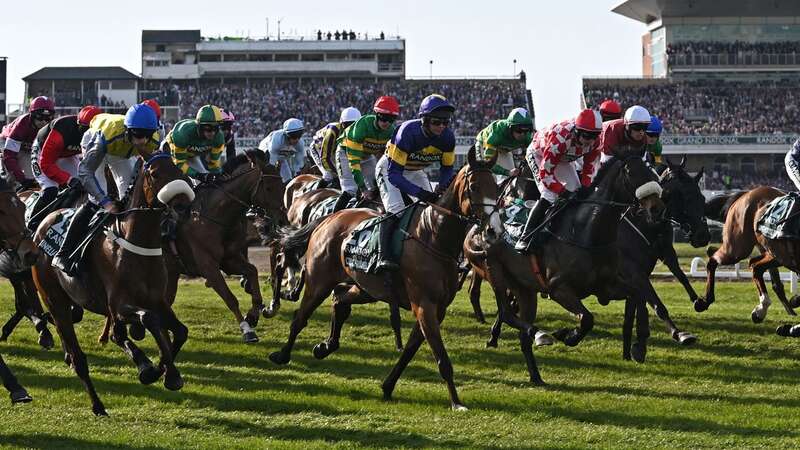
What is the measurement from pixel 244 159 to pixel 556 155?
3.57 meters

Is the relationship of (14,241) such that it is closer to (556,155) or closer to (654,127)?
(556,155)

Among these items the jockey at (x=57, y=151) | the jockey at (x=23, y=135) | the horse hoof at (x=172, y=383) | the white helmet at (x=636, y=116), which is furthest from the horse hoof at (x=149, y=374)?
the jockey at (x=23, y=135)

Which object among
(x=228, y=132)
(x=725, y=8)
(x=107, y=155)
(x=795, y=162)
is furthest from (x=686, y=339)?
(x=725, y=8)

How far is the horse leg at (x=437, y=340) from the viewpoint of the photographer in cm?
849

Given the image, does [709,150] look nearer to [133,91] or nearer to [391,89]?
[391,89]

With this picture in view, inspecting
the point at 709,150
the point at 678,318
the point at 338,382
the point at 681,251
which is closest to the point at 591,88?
the point at 709,150

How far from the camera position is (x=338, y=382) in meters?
9.73

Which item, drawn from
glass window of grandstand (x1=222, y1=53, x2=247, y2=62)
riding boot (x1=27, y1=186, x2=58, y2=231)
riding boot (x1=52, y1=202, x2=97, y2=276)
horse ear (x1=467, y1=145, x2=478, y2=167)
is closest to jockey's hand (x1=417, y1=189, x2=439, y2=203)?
horse ear (x1=467, y1=145, x2=478, y2=167)

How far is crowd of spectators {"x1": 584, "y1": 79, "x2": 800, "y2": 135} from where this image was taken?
53.8m

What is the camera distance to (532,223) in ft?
33.2

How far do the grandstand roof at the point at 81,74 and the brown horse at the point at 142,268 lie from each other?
55.9 m

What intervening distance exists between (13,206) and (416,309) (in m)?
2.72

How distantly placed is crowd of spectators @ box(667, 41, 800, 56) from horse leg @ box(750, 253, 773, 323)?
48.2 m

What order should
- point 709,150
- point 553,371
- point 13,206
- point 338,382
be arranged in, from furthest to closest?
point 709,150 < point 553,371 < point 338,382 < point 13,206
